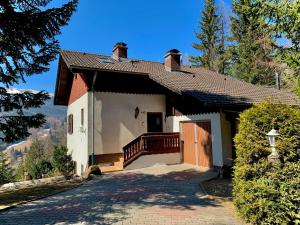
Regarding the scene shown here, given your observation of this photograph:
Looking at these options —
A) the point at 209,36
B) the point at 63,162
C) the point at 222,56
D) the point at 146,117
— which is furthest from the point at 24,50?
the point at 209,36

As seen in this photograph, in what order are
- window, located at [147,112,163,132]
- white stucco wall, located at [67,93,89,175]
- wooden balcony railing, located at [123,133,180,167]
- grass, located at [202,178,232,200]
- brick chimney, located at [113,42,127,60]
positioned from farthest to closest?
brick chimney, located at [113,42,127,60] < window, located at [147,112,163,132] < white stucco wall, located at [67,93,89,175] < wooden balcony railing, located at [123,133,180,167] < grass, located at [202,178,232,200]

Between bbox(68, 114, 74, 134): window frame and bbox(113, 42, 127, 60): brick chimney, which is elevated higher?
bbox(113, 42, 127, 60): brick chimney

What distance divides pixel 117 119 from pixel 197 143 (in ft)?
14.6

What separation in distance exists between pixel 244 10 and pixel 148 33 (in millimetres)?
20399

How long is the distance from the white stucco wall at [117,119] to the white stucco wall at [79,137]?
0.70 meters

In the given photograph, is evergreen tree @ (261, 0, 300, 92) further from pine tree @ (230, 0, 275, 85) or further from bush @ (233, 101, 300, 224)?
pine tree @ (230, 0, 275, 85)

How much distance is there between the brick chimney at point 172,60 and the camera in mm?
17562

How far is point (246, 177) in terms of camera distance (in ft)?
18.3

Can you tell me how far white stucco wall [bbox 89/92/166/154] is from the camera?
1337cm

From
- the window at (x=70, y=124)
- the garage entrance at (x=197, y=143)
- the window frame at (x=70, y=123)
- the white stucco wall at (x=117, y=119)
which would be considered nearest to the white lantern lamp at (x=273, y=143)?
the garage entrance at (x=197, y=143)

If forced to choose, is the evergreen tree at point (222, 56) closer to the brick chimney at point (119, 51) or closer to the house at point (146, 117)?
the house at point (146, 117)

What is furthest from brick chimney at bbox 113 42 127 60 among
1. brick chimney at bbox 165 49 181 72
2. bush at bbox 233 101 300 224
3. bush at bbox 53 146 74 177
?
bush at bbox 233 101 300 224

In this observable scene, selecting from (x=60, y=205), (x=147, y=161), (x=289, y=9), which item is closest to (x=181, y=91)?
(x=147, y=161)

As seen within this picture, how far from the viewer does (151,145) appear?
44.1 feet
